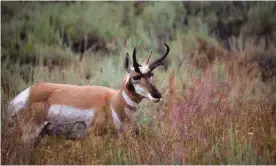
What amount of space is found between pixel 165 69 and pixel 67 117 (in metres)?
4.64

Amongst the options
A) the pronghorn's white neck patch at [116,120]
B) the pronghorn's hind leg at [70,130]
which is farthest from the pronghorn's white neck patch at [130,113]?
the pronghorn's hind leg at [70,130]

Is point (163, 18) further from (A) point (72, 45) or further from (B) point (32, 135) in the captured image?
(B) point (32, 135)

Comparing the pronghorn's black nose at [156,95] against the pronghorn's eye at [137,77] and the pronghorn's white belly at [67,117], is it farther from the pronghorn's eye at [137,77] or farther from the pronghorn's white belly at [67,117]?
the pronghorn's white belly at [67,117]

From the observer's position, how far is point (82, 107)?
614 cm

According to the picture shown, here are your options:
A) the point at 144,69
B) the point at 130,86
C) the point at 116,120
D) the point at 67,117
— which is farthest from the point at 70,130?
the point at 144,69

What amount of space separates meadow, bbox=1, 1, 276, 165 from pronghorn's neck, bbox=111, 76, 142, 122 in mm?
243

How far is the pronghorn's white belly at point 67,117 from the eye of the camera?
241 inches

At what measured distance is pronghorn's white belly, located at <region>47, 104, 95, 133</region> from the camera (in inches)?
241

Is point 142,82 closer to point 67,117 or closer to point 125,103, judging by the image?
point 125,103

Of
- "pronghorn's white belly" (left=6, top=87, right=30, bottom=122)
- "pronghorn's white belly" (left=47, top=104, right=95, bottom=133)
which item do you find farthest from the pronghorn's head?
"pronghorn's white belly" (left=6, top=87, right=30, bottom=122)

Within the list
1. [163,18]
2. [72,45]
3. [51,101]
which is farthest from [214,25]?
[51,101]

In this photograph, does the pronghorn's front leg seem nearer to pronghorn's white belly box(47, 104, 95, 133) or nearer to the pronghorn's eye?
pronghorn's white belly box(47, 104, 95, 133)

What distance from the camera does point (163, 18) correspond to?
12.4m

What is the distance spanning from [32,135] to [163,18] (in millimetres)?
6848
